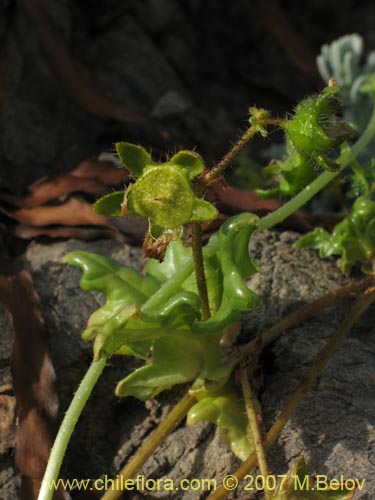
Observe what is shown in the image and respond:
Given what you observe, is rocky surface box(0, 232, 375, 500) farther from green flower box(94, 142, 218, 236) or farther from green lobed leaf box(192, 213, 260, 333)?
green flower box(94, 142, 218, 236)

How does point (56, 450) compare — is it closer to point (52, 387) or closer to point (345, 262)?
point (52, 387)

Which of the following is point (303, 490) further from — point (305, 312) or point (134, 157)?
point (134, 157)

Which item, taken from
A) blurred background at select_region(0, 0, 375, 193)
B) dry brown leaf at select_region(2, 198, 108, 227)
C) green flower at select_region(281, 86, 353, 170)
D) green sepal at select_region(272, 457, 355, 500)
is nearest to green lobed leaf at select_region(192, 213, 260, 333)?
green flower at select_region(281, 86, 353, 170)

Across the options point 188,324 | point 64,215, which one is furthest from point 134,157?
point 64,215

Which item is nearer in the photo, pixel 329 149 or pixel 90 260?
pixel 329 149

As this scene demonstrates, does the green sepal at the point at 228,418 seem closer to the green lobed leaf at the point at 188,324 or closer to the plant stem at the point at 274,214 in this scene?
the green lobed leaf at the point at 188,324

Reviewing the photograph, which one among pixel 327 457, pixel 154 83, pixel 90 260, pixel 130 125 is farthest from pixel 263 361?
pixel 154 83
